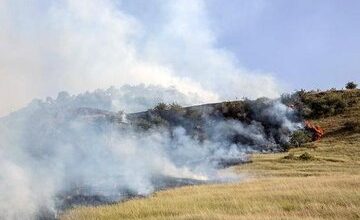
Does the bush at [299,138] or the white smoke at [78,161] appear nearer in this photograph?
the white smoke at [78,161]

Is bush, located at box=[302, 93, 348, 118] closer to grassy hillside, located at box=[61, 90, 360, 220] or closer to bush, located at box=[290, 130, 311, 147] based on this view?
bush, located at box=[290, 130, 311, 147]

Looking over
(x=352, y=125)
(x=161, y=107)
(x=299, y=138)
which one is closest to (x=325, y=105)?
(x=352, y=125)

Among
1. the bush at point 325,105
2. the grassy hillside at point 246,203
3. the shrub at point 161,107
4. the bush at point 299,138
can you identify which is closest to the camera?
the grassy hillside at point 246,203

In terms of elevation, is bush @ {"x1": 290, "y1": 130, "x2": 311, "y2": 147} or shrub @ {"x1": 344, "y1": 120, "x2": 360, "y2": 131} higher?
shrub @ {"x1": 344, "y1": 120, "x2": 360, "y2": 131}

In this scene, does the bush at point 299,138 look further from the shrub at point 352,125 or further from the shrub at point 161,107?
the shrub at point 161,107

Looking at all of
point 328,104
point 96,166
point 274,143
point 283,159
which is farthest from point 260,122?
point 96,166

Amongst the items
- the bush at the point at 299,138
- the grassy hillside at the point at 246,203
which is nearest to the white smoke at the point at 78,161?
the grassy hillside at the point at 246,203

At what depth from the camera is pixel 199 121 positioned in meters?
63.8

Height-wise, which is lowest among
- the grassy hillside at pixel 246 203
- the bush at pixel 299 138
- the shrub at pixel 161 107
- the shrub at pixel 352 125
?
the grassy hillside at pixel 246 203

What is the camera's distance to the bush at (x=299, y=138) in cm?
5911

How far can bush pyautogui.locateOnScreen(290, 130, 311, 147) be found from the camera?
59.1m

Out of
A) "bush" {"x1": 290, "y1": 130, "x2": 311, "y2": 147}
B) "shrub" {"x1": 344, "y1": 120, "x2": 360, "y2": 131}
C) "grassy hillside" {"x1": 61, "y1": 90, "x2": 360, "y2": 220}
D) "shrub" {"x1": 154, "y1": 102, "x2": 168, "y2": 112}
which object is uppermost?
"shrub" {"x1": 154, "y1": 102, "x2": 168, "y2": 112}

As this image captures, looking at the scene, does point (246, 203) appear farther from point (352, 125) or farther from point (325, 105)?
point (325, 105)

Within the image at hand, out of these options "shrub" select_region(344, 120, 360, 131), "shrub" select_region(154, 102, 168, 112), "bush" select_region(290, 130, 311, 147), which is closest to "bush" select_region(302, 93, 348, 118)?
"shrub" select_region(344, 120, 360, 131)
